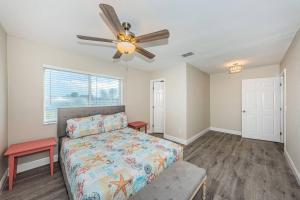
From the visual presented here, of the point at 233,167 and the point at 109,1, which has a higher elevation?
the point at 109,1

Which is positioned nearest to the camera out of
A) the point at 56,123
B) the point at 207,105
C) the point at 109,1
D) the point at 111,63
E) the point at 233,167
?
the point at 109,1

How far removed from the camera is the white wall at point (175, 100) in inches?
150

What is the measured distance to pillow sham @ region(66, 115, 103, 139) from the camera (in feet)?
8.26

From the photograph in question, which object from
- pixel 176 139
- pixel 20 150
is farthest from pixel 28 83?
pixel 176 139

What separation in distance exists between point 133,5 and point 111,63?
2.37 m

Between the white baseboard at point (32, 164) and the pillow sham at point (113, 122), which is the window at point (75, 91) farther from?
the white baseboard at point (32, 164)

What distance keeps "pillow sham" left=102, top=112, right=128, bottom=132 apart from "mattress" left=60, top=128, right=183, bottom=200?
2.02 feet

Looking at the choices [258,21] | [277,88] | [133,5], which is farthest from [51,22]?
[277,88]

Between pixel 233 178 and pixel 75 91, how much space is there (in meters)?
3.80

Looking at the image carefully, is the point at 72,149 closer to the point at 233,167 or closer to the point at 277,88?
the point at 233,167

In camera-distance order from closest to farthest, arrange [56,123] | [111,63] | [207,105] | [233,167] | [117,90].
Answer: [233,167]
[56,123]
[111,63]
[117,90]
[207,105]

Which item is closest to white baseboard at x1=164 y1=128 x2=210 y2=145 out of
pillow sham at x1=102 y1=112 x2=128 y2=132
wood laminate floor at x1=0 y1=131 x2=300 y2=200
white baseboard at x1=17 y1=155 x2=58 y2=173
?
wood laminate floor at x1=0 y1=131 x2=300 y2=200

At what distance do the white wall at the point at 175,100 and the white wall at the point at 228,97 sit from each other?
225 cm

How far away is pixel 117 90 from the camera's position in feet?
12.9
